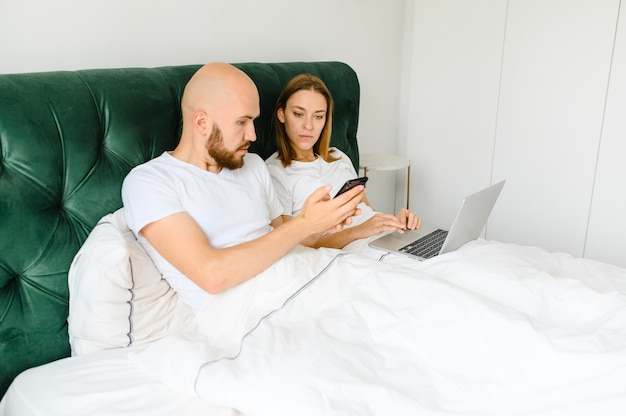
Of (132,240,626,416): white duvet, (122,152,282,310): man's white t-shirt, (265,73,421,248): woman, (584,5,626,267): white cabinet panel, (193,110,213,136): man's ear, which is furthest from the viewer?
(584,5,626,267): white cabinet panel

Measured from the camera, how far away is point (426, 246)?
1923 mm

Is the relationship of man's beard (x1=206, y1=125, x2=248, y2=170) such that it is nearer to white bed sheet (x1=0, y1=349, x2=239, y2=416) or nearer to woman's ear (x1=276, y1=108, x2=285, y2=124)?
woman's ear (x1=276, y1=108, x2=285, y2=124)

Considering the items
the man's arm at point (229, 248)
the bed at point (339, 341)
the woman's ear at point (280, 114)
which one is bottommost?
the bed at point (339, 341)

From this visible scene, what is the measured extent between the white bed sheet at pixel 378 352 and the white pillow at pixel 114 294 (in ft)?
0.22

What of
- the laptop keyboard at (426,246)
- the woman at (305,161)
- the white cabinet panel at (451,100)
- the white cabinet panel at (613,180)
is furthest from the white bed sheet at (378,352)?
the white cabinet panel at (451,100)

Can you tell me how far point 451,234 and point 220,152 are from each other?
0.74m

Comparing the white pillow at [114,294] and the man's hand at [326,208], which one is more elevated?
the man's hand at [326,208]

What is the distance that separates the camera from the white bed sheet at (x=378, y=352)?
1.08 m

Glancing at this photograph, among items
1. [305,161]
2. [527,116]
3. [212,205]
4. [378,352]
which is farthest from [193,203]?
[527,116]

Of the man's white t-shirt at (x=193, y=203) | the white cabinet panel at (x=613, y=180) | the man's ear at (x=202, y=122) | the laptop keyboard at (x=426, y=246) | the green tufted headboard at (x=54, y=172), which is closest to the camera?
the green tufted headboard at (x=54, y=172)

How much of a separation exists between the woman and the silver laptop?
6 cm

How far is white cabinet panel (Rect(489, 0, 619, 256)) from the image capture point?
266 centimetres

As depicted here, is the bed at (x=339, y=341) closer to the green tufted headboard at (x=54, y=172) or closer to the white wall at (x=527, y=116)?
the green tufted headboard at (x=54, y=172)

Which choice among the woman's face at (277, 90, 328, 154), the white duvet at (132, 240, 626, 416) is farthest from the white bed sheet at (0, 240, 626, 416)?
the woman's face at (277, 90, 328, 154)
